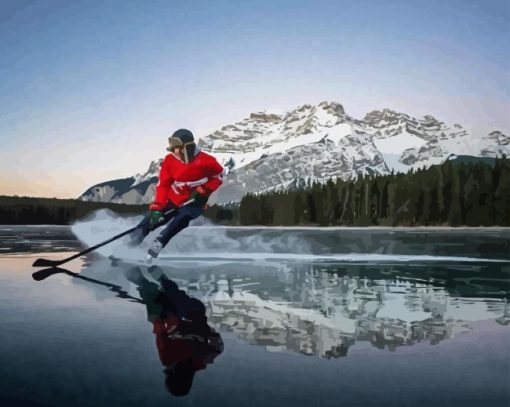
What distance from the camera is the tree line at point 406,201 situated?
37.2 meters

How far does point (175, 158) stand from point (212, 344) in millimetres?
6637

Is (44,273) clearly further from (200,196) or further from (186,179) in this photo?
(186,179)

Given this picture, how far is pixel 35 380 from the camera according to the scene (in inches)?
115

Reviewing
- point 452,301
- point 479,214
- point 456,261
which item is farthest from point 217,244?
point 479,214

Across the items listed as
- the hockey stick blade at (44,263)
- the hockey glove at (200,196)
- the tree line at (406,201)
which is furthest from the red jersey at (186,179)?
the tree line at (406,201)

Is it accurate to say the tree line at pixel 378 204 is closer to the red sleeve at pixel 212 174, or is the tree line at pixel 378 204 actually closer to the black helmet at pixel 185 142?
the black helmet at pixel 185 142

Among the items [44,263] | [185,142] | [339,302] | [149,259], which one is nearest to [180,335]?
[339,302]

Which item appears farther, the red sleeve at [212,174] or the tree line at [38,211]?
the tree line at [38,211]

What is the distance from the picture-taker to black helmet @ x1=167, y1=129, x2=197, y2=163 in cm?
993

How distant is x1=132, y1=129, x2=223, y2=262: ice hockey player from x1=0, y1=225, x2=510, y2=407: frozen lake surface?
2.00 metres

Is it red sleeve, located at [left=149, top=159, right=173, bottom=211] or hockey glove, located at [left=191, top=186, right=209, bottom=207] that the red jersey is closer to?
red sleeve, located at [left=149, top=159, right=173, bottom=211]

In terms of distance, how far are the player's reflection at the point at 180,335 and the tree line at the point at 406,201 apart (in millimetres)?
34334

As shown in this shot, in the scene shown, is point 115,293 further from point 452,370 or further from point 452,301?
point 452,370

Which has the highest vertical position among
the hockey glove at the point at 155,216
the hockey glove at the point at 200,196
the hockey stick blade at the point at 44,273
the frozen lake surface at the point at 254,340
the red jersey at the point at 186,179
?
the red jersey at the point at 186,179
